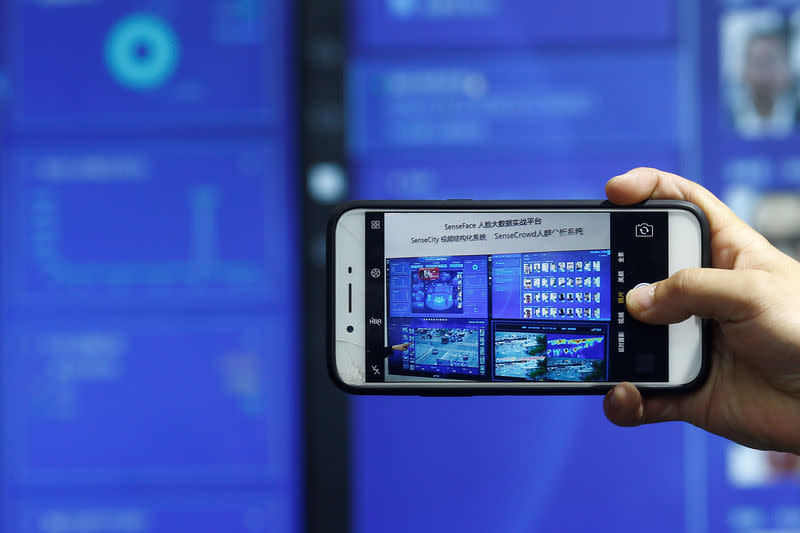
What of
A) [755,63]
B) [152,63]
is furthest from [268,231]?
[755,63]

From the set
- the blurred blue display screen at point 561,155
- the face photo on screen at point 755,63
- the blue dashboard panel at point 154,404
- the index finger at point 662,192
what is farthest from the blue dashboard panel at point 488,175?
the index finger at point 662,192

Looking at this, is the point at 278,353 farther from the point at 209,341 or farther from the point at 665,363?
the point at 665,363

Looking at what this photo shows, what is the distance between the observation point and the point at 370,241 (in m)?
0.64

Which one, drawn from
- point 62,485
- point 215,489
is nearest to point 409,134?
point 215,489

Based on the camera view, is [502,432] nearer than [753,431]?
No

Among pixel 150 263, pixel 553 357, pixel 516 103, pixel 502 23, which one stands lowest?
pixel 553 357

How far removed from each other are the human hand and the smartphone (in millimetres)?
22

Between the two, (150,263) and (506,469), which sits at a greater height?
(150,263)

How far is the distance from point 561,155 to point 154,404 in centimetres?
75

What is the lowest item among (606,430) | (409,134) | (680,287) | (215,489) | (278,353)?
(215,489)

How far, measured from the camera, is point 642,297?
2.02ft

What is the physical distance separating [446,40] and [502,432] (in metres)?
0.61

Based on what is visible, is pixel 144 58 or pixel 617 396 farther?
pixel 144 58

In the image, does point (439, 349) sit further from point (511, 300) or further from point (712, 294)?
point (712, 294)
